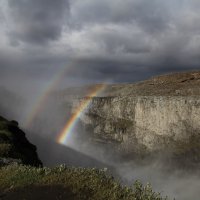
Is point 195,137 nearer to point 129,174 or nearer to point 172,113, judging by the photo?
point 172,113

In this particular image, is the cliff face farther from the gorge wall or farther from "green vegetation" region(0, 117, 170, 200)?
"green vegetation" region(0, 117, 170, 200)

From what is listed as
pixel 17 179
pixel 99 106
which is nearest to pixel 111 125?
pixel 99 106

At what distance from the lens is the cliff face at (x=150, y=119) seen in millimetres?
124188

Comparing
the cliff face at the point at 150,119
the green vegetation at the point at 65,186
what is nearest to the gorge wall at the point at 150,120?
A: the cliff face at the point at 150,119

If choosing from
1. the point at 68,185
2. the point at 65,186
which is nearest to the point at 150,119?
the point at 68,185

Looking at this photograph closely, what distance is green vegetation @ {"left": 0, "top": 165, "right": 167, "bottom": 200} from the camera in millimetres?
14688

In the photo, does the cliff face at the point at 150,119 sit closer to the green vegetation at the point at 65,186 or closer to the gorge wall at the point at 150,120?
the gorge wall at the point at 150,120

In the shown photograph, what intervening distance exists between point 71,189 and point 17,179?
306cm

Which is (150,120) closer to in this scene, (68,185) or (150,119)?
(150,119)

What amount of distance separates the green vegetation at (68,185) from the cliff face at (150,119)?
350 ft

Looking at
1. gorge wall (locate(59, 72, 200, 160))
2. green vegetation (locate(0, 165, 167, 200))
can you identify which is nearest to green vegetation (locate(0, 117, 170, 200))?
green vegetation (locate(0, 165, 167, 200))

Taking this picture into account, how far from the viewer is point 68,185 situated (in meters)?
15.9

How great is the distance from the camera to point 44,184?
53.2ft

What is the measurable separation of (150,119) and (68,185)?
396ft
